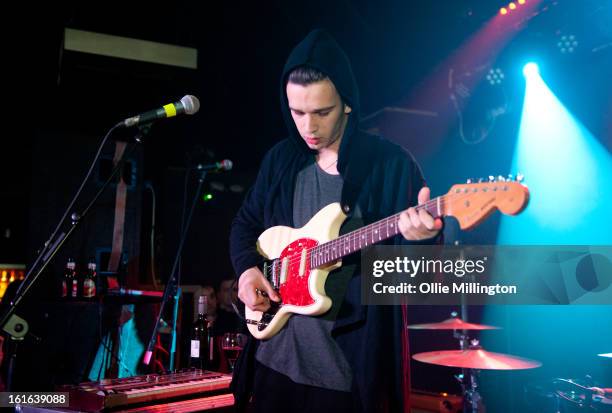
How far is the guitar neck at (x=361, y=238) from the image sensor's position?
1.65 metres

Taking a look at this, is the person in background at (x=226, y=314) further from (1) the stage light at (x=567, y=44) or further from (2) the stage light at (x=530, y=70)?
(1) the stage light at (x=567, y=44)

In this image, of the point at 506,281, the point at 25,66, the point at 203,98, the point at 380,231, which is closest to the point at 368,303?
the point at 380,231

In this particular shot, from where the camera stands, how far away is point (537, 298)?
386 cm

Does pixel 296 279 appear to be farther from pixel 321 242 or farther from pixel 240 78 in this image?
pixel 240 78

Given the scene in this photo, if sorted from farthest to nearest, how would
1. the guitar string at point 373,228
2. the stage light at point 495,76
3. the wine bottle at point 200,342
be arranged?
the stage light at point 495,76 < the wine bottle at point 200,342 < the guitar string at point 373,228

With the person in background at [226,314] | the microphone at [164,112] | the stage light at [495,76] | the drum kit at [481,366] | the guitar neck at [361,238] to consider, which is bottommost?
the drum kit at [481,366]

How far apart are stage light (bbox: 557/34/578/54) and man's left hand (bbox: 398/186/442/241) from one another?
307 centimetres

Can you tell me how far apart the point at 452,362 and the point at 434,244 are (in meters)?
1.60

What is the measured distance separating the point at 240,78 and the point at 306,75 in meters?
3.08

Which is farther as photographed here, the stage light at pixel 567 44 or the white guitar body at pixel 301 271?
the stage light at pixel 567 44

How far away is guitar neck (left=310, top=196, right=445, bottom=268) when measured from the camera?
1.65 metres

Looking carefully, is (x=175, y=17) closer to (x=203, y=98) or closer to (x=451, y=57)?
(x=203, y=98)

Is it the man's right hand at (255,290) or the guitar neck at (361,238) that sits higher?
the guitar neck at (361,238)

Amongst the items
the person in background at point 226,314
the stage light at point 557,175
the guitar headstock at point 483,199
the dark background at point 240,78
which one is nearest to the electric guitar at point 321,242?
the guitar headstock at point 483,199
